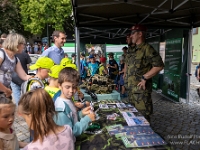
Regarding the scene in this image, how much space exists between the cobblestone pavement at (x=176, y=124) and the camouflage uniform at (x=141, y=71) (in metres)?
0.51

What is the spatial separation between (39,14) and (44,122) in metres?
17.0

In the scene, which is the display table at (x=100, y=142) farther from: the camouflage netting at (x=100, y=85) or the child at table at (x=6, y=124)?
the camouflage netting at (x=100, y=85)

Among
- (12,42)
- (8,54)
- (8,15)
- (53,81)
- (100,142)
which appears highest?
(8,15)

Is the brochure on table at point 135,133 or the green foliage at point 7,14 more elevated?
the green foliage at point 7,14

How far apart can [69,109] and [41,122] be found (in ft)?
1.22

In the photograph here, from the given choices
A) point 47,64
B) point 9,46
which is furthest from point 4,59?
point 47,64

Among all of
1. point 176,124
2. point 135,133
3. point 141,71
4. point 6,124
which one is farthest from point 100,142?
point 176,124

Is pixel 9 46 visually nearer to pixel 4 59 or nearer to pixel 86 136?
pixel 4 59

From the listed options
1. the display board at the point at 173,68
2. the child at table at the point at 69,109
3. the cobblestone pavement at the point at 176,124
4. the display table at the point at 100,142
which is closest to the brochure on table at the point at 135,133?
the display table at the point at 100,142

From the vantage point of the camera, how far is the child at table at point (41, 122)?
1190 mm

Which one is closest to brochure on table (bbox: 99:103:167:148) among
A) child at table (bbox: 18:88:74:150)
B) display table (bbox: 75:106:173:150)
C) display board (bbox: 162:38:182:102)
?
display table (bbox: 75:106:173:150)

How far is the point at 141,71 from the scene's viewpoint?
284 cm

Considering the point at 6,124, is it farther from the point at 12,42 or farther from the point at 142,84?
the point at 142,84

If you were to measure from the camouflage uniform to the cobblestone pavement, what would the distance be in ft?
1.66
